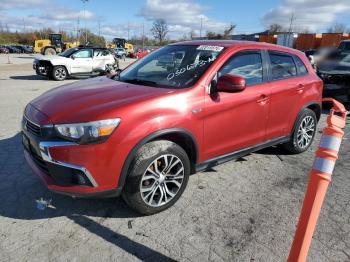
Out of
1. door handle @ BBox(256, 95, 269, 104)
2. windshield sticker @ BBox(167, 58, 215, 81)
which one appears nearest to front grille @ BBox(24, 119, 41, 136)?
windshield sticker @ BBox(167, 58, 215, 81)

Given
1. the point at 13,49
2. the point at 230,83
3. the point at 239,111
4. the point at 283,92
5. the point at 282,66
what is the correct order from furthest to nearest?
the point at 13,49
the point at 282,66
the point at 283,92
the point at 239,111
the point at 230,83

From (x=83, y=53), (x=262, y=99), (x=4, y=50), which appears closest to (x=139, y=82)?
(x=262, y=99)

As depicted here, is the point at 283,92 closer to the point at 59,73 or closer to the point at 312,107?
the point at 312,107

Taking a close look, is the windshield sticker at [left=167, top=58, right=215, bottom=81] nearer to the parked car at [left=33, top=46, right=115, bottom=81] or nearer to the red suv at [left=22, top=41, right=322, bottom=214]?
the red suv at [left=22, top=41, right=322, bottom=214]

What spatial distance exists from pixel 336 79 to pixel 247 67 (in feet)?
19.8

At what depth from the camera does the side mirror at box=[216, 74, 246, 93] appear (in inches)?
140

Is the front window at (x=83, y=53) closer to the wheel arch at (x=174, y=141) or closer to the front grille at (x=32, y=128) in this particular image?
the front grille at (x=32, y=128)

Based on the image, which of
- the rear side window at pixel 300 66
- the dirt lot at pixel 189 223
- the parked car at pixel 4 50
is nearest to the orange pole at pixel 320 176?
the dirt lot at pixel 189 223

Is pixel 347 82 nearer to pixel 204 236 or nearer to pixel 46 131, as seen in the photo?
Answer: pixel 204 236

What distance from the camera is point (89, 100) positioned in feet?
11.0

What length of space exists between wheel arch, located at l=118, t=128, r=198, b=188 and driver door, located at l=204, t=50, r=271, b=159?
0.18 metres

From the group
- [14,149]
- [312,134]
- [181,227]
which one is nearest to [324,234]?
[181,227]

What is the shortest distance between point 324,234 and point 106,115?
2.31 metres

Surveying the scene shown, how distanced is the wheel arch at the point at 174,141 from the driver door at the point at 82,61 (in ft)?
44.1
